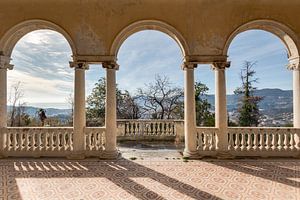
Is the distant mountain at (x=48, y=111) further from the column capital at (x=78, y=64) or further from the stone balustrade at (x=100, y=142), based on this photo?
the column capital at (x=78, y=64)

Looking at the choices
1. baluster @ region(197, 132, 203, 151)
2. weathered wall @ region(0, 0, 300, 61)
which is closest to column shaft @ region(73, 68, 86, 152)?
weathered wall @ region(0, 0, 300, 61)

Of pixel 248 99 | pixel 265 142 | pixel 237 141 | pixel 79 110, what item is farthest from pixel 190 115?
pixel 248 99

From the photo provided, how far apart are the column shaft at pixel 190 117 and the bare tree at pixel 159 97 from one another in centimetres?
1020

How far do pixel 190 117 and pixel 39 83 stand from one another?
43.7ft

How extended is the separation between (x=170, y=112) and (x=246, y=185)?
505 inches

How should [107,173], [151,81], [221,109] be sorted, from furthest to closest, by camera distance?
Result: [151,81] → [221,109] → [107,173]

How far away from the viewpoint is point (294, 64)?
8.27 meters

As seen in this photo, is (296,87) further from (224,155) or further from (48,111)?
(48,111)

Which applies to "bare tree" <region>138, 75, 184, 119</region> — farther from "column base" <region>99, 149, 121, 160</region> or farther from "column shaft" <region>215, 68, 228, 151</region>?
"column base" <region>99, 149, 121, 160</region>

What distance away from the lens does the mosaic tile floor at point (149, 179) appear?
496cm

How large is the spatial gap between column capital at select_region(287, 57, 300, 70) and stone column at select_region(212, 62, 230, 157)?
2506mm

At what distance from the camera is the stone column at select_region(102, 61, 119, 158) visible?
8.03m

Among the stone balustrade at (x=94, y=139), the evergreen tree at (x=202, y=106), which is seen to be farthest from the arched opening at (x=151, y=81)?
the stone balustrade at (x=94, y=139)

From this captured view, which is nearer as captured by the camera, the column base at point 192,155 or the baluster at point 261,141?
the column base at point 192,155
